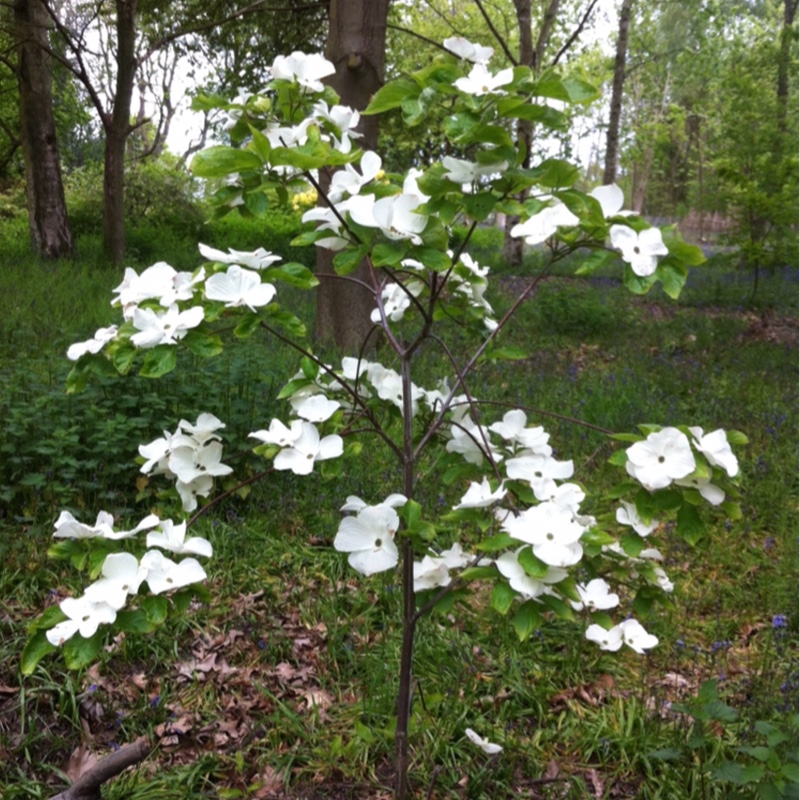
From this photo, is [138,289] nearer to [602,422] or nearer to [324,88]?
[324,88]

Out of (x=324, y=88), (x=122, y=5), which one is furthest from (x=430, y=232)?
(x=122, y=5)

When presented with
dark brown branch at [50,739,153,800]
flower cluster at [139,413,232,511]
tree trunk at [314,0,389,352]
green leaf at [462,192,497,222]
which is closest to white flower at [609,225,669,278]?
green leaf at [462,192,497,222]

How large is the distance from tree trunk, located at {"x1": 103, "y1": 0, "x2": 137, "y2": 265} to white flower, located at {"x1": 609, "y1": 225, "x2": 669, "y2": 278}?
7.99 meters

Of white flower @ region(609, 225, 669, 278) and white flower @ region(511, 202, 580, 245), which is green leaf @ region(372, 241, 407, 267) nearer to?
white flower @ region(511, 202, 580, 245)

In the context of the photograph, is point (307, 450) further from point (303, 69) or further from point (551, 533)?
point (303, 69)

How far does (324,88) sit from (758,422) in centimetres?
413

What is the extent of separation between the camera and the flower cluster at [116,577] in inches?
42.8

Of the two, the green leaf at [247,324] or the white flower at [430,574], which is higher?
the green leaf at [247,324]

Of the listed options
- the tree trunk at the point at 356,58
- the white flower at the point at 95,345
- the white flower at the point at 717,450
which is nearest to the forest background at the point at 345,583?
the white flower at the point at 95,345

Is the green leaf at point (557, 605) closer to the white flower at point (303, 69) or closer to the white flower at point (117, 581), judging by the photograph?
the white flower at point (117, 581)

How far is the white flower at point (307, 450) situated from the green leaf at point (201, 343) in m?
0.21

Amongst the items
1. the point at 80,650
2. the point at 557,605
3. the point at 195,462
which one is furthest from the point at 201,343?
the point at 557,605

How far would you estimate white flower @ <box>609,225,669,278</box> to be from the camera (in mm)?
1209

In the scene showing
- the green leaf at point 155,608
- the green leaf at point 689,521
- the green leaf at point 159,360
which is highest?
the green leaf at point 159,360
